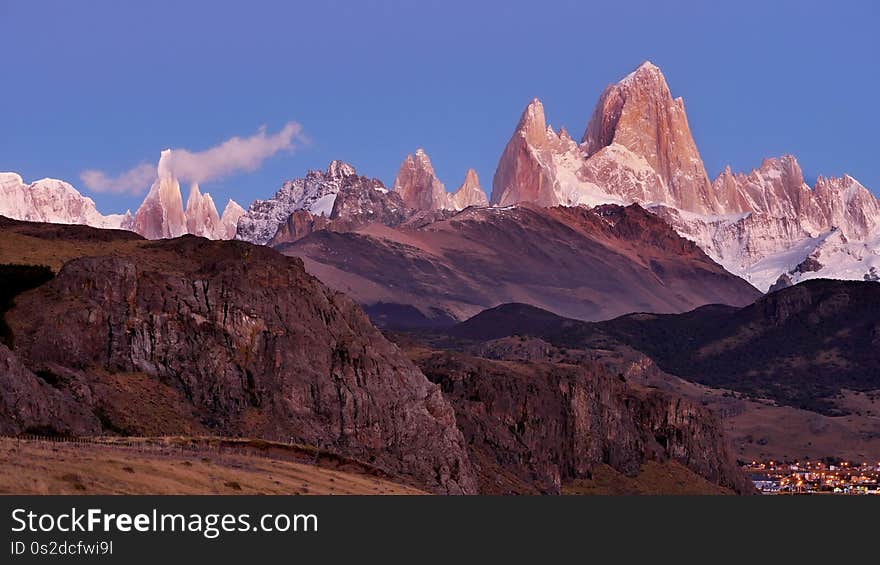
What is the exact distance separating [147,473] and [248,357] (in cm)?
6473

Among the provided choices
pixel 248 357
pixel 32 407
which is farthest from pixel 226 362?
pixel 32 407

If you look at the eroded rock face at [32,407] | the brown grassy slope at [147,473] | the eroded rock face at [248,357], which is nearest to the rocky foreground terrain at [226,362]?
the eroded rock face at [248,357]

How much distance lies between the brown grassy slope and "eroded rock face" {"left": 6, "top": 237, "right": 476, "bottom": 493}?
37025mm

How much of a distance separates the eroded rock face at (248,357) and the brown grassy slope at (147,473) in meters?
37.0

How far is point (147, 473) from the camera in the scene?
246 feet

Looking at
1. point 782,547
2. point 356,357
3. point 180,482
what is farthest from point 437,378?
point 782,547

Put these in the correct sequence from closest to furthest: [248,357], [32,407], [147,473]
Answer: [147,473], [32,407], [248,357]

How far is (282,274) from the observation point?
15412 cm

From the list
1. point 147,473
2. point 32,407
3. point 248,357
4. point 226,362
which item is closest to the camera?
point 147,473

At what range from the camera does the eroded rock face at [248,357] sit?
132 meters

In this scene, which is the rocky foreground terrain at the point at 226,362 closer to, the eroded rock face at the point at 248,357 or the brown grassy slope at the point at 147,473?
the eroded rock face at the point at 248,357

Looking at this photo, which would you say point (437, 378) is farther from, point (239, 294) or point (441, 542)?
point (441, 542)

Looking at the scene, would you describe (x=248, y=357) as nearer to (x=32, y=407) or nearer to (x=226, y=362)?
(x=226, y=362)

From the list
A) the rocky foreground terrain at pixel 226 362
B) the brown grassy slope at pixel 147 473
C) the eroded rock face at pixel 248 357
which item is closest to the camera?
the brown grassy slope at pixel 147 473
